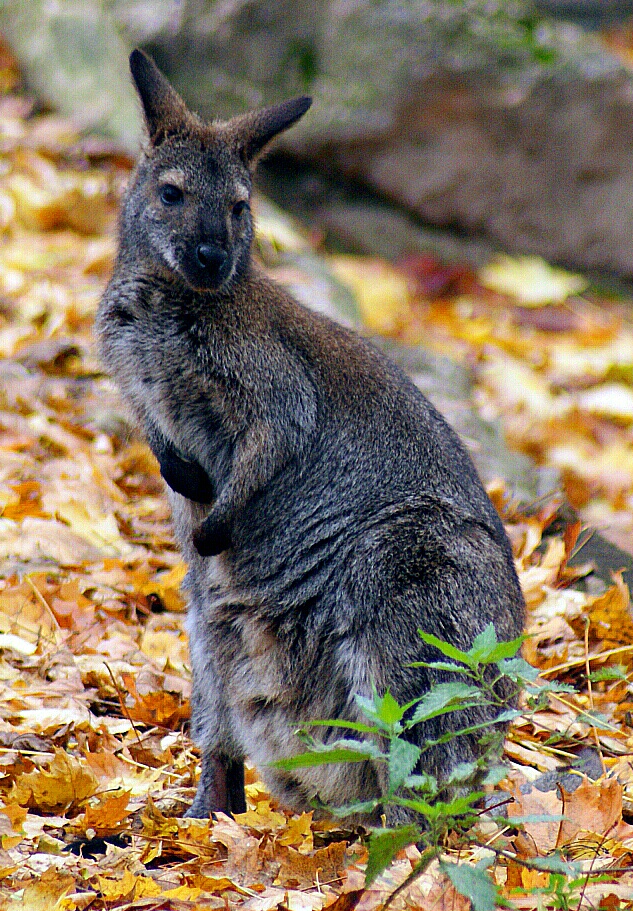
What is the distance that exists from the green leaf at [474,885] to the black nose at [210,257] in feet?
7.08

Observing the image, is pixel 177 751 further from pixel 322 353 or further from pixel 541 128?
pixel 541 128

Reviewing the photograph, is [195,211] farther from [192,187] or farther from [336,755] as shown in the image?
[336,755]

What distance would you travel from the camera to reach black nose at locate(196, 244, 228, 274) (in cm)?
381

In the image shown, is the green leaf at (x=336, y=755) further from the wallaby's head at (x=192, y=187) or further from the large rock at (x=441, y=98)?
the large rock at (x=441, y=98)

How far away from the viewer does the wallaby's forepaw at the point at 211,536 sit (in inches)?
147

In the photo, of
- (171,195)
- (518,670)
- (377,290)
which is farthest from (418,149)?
(518,670)

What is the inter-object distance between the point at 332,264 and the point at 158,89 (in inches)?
246

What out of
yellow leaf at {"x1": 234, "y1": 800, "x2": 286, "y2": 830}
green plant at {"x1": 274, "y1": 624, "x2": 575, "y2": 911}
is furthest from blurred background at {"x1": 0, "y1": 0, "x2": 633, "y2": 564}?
green plant at {"x1": 274, "y1": 624, "x2": 575, "y2": 911}

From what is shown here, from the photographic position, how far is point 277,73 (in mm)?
10492

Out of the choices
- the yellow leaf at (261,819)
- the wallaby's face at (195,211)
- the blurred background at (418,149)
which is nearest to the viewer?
the yellow leaf at (261,819)

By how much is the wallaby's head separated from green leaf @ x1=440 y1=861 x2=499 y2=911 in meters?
2.16

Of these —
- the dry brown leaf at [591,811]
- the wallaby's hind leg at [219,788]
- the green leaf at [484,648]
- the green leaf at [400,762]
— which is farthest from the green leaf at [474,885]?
the wallaby's hind leg at [219,788]

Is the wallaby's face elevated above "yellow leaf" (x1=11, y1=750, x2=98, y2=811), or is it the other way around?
the wallaby's face

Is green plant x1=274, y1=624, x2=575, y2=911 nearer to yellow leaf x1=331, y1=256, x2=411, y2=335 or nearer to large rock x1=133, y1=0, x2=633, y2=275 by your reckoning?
yellow leaf x1=331, y1=256, x2=411, y2=335
